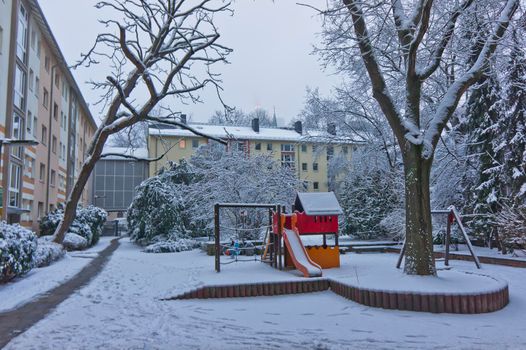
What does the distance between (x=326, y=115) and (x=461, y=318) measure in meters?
20.3

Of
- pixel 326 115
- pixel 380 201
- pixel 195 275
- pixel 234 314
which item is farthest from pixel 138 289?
pixel 326 115

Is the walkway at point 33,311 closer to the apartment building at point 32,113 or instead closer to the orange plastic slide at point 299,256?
the orange plastic slide at point 299,256

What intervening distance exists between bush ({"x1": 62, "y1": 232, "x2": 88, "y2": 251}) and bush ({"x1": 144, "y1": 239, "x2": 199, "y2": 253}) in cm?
350

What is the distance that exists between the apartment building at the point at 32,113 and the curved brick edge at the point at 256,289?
37.1 ft

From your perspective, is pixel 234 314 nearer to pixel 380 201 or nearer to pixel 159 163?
pixel 380 201

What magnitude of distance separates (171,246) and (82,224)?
263 inches

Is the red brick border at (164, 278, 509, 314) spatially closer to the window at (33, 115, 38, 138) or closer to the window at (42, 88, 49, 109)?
the window at (33, 115, 38, 138)

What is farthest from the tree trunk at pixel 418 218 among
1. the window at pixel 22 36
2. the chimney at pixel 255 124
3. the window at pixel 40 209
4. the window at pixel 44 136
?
the chimney at pixel 255 124

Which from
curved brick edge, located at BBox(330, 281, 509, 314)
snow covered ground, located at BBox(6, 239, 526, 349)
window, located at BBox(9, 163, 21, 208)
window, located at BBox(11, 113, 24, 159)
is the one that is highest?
A: window, located at BBox(11, 113, 24, 159)

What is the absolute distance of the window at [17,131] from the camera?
22.5 meters

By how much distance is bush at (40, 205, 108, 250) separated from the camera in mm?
23047

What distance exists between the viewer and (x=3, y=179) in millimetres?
20453

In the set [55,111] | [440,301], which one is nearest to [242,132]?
[55,111]

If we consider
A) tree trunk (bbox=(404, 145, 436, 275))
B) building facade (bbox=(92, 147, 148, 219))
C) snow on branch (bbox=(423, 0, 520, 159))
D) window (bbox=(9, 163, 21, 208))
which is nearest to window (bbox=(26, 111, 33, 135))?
window (bbox=(9, 163, 21, 208))
